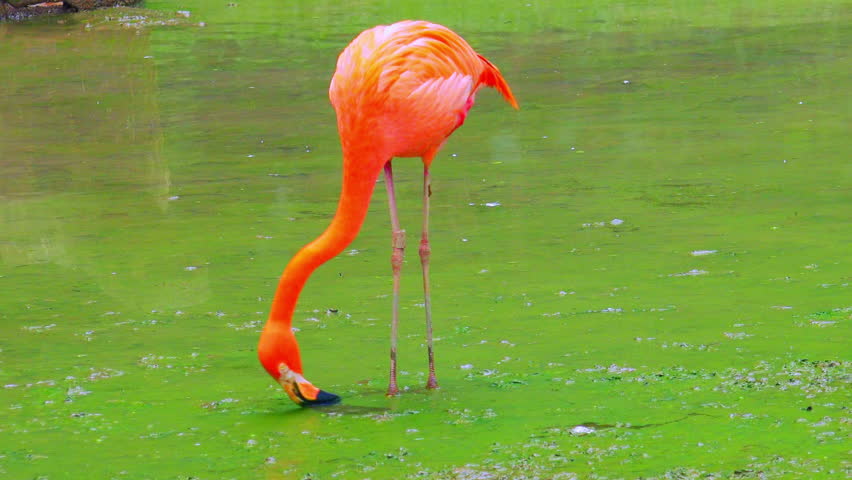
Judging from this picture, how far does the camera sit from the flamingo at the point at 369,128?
393 centimetres

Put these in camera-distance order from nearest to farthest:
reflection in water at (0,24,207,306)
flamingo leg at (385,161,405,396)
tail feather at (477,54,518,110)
Result: flamingo leg at (385,161,405,396), tail feather at (477,54,518,110), reflection in water at (0,24,207,306)

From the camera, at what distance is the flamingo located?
3.93 meters

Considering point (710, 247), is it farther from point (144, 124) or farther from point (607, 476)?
point (144, 124)

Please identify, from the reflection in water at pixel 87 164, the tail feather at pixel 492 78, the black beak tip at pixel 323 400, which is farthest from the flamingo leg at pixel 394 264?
the reflection in water at pixel 87 164

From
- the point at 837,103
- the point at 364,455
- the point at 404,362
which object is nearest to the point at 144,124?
the point at 837,103

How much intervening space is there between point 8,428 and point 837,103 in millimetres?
6535

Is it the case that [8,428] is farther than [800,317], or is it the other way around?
[800,317]

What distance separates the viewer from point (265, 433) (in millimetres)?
3852

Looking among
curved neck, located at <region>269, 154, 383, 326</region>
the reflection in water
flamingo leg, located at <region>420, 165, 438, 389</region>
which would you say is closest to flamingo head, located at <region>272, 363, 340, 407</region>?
curved neck, located at <region>269, 154, 383, 326</region>

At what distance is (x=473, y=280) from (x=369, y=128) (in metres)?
1.55

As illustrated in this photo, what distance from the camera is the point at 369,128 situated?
3984 mm

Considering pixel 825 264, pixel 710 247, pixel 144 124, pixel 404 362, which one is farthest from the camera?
pixel 144 124

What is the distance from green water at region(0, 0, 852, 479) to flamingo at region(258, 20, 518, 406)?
0.23 meters

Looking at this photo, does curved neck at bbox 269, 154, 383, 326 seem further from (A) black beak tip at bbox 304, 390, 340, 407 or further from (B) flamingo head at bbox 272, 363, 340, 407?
(A) black beak tip at bbox 304, 390, 340, 407
